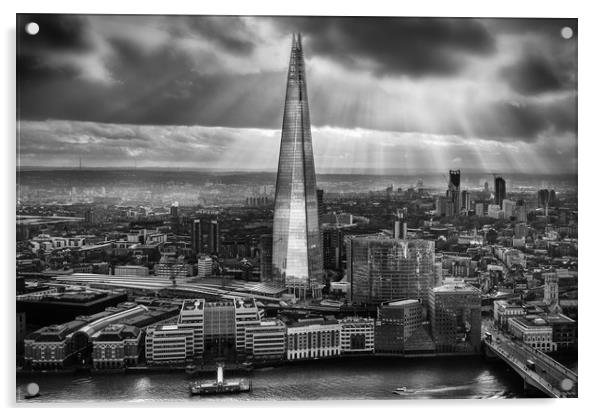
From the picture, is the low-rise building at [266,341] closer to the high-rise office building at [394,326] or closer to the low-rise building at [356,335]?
the low-rise building at [356,335]

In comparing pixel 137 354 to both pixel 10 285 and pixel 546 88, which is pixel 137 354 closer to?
pixel 10 285

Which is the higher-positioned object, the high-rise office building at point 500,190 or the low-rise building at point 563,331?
the high-rise office building at point 500,190

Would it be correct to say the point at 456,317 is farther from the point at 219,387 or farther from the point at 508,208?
the point at 219,387

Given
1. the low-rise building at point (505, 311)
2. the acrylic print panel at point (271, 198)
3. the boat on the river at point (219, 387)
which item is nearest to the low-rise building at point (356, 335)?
the acrylic print panel at point (271, 198)

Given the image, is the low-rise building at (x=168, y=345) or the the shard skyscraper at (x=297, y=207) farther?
the the shard skyscraper at (x=297, y=207)

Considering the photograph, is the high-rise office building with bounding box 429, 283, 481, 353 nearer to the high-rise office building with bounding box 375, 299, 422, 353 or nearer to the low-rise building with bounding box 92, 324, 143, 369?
the high-rise office building with bounding box 375, 299, 422, 353

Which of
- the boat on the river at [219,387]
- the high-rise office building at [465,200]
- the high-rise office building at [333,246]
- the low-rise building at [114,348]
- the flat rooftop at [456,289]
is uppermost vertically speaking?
the high-rise office building at [465,200]

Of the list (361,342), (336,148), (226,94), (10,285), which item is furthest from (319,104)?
(10,285)
